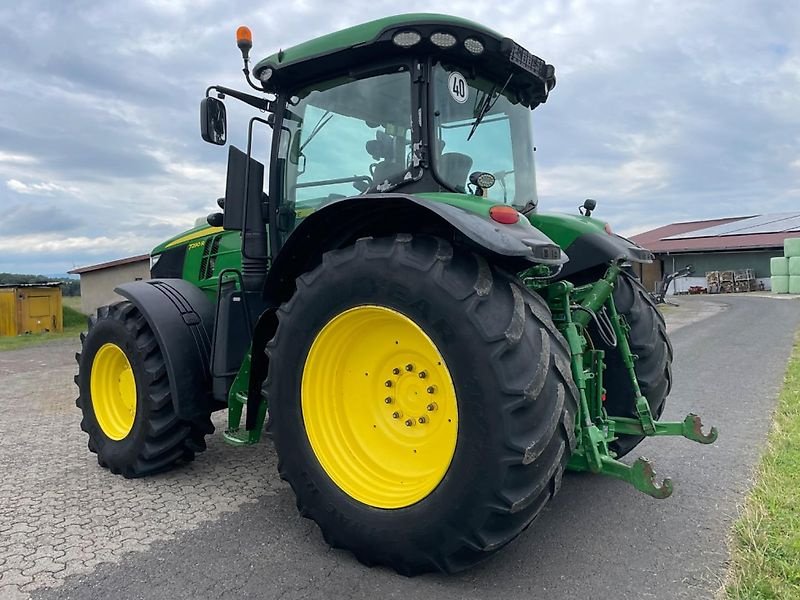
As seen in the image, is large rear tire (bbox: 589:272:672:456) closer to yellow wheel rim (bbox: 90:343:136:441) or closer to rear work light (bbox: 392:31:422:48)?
rear work light (bbox: 392:31:422:48)

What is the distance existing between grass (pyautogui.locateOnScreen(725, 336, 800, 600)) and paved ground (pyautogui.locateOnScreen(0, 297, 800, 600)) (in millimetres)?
Result: 95

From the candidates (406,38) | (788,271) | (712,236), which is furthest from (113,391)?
(712,236)

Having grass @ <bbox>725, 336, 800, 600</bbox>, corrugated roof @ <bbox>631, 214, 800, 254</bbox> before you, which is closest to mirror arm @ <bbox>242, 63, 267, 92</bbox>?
grass @ <bbox>725, 336, 800, 600</bbox>

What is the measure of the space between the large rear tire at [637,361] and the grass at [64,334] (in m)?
13.3

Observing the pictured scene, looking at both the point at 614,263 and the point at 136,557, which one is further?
the point at 614,263

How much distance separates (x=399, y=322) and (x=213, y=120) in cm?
181

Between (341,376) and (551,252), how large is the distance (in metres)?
1.15

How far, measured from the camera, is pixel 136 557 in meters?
2.86

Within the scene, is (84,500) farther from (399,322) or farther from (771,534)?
→ (771,534)

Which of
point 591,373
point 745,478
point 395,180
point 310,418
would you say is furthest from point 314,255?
point 745,478

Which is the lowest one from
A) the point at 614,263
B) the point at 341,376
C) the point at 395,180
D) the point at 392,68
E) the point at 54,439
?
the point at 54,439

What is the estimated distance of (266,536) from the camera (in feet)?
10.0

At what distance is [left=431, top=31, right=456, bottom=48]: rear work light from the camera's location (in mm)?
3045

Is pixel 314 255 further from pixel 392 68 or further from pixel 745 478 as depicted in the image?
pixel 745 478
